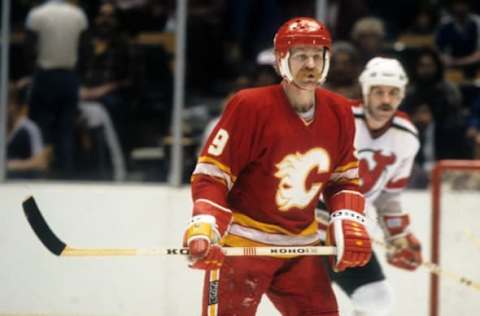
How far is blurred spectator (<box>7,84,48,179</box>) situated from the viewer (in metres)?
6.05

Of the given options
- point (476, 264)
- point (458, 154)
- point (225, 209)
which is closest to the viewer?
point (225, 209)

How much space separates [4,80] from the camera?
6035 mm

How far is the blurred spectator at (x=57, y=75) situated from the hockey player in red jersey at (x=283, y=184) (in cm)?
226

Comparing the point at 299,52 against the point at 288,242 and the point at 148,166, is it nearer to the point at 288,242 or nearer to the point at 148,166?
the point at 288,242

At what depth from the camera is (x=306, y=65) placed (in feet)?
12.5

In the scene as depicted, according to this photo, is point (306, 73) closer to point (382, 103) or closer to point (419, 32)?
point (382, 103)

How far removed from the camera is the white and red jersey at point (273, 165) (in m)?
3.78

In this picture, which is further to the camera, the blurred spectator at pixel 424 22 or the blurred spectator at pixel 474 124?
the blurred spectator at pixel 424 22

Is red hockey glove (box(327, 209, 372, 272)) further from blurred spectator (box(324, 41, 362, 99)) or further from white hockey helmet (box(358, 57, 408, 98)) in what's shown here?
blurred spectator (box(324, 41, 362, 99))

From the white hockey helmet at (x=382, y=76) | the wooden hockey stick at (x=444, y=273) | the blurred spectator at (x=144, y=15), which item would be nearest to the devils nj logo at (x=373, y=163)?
the white hockey helmet at (x=382, y=76)

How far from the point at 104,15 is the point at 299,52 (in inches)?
94.0

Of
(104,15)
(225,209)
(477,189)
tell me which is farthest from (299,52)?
(104,15)

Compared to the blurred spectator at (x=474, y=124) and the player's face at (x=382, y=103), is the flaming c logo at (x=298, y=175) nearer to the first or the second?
the player's face at (x=382, y=103)

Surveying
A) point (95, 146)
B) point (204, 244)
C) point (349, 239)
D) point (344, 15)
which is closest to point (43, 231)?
point (204, 244)
